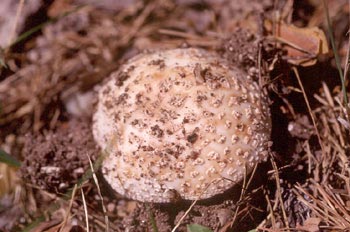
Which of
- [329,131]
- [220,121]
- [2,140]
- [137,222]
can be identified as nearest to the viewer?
[220,121]

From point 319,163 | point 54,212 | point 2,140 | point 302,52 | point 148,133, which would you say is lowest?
point 54,212

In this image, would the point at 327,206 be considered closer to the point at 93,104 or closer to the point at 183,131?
the point at 183,131

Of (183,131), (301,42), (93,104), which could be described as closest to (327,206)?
(183,131)

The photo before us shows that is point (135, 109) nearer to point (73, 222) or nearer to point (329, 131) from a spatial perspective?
point (73, 222)

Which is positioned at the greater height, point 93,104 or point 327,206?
point 93,104

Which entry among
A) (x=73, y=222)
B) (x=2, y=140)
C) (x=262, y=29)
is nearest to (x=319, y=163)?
(x=262, y=29)

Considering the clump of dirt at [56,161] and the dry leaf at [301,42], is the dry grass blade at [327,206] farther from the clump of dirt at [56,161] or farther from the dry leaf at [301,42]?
Answer: the clump of dirt at [56,161]

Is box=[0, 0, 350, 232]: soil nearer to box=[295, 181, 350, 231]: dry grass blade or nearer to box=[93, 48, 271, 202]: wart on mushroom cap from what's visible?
box=[295, 181, 350, 231]: dry grass blade
